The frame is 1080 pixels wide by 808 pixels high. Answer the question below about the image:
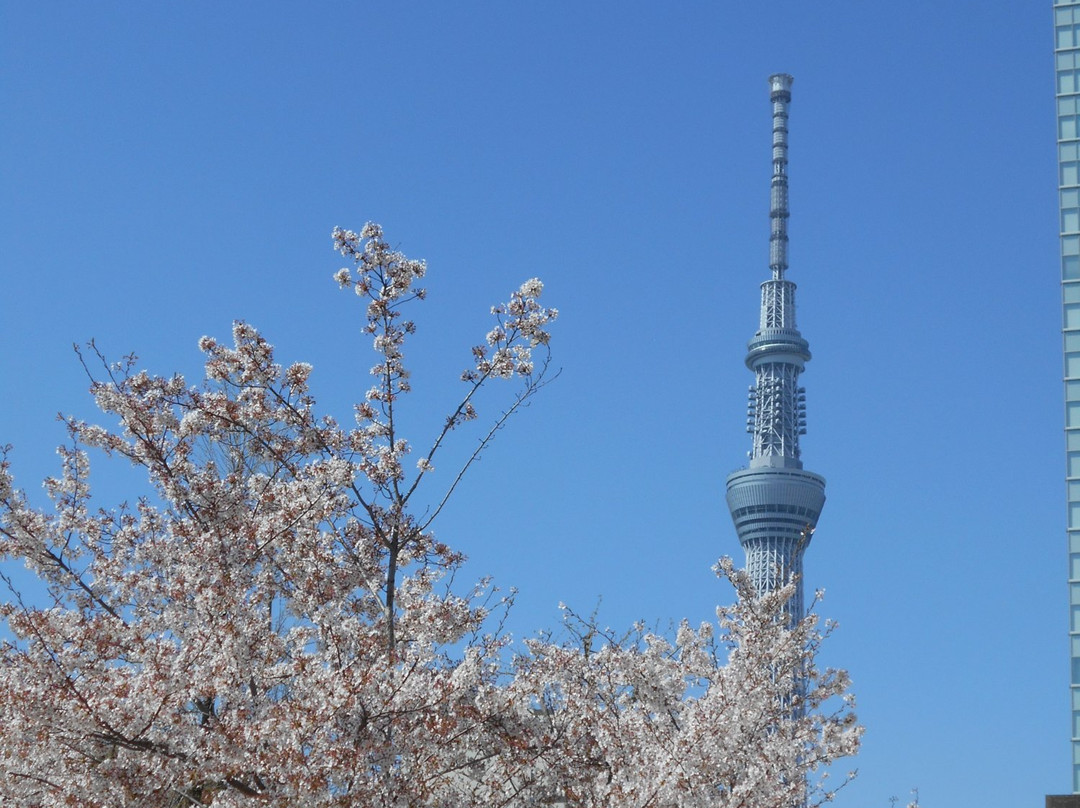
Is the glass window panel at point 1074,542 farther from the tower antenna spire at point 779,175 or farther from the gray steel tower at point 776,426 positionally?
the tower antenna spire at point 779,175

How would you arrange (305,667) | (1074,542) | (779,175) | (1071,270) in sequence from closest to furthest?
1. (305,667)
2. (1074,542)
3. (1071,270)
4. (779,175)

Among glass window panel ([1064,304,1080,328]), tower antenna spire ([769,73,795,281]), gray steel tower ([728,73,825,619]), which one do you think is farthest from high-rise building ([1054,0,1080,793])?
tower antenna spire ([769,73,795,281])

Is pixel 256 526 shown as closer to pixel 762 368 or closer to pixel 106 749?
pixel 106 749

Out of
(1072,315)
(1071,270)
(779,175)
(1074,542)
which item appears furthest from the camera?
(779,175)

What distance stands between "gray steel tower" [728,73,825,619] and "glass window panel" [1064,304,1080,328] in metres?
81.0

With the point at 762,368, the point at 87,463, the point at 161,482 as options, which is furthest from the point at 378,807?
the point at 762,368

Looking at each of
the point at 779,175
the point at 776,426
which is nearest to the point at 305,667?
the point at 776,426

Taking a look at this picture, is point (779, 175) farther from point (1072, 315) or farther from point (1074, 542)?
point (1074, 542)

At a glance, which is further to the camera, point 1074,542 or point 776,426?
point 776,426

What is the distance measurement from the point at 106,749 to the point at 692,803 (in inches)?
165

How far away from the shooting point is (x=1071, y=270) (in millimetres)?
64375

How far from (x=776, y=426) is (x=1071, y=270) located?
304 ft

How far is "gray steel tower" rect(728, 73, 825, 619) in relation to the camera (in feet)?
493

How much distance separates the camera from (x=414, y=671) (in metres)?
9.52
